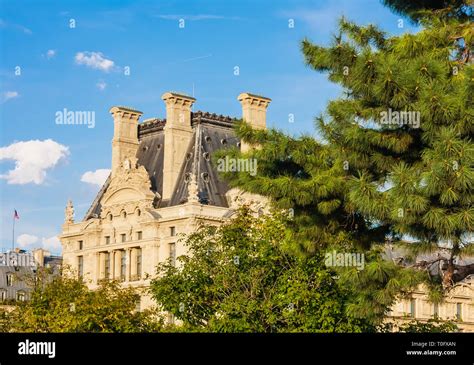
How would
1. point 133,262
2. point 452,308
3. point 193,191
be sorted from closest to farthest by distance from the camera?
point 193,191, point 133,262, point 452,308

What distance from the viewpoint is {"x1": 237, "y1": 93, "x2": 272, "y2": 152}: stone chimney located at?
77.5 metres

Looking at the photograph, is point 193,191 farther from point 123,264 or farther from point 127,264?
point 123,264

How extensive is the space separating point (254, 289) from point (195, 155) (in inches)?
1389

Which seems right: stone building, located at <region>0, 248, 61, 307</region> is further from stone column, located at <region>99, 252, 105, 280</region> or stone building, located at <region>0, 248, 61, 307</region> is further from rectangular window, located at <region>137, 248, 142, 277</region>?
rectangular window, located at <region>137, 248, 142, 277</region>

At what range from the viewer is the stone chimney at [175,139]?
7962 cm

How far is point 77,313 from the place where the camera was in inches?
2045

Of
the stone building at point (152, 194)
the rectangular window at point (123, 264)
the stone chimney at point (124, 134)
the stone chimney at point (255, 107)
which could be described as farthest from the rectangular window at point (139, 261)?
the stone chimney at point (255, 107)

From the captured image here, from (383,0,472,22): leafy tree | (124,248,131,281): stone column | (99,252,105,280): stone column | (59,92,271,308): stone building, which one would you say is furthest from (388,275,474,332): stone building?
(383,0,472,22): leafy tree

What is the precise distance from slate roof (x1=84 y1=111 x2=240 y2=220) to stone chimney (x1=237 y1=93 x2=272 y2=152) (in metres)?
1.95

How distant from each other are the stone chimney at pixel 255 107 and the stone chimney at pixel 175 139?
392 centimetres

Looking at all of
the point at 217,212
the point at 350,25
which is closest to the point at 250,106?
the point at 217,212

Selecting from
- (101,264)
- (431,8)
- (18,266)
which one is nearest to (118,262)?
(101,264)
